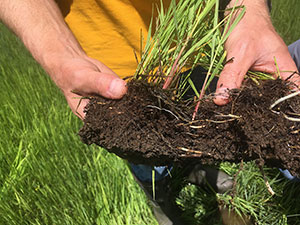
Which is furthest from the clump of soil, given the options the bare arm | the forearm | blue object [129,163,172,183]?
blue object [129,163,172,183]

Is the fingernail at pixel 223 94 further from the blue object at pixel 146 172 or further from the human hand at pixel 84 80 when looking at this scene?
the blue object at pixel 146 172

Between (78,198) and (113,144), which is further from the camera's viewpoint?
(78,198)

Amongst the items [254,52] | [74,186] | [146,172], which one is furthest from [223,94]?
[74,186]

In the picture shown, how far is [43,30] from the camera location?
1009mm

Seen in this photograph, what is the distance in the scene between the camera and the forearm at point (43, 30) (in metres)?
0.98

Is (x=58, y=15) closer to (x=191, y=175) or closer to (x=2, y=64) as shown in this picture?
(x=191, y=175)

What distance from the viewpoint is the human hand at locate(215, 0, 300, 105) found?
0.81 m

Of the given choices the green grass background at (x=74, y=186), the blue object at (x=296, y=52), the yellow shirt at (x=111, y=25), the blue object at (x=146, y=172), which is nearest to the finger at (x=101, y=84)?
the yellow shirt at (x=111, y=25)

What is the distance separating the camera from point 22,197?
4.81ft

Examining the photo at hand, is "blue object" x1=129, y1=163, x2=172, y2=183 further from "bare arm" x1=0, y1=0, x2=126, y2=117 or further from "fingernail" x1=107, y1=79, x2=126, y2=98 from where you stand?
"fingernail" x1=107, y1=79, x2=126, y2=98

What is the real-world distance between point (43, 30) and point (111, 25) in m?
0.30

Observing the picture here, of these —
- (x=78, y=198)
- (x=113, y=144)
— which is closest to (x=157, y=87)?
(x=113, y=144)

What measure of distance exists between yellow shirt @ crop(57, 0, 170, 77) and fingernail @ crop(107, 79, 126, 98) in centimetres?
48

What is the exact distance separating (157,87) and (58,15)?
59 centimetres
